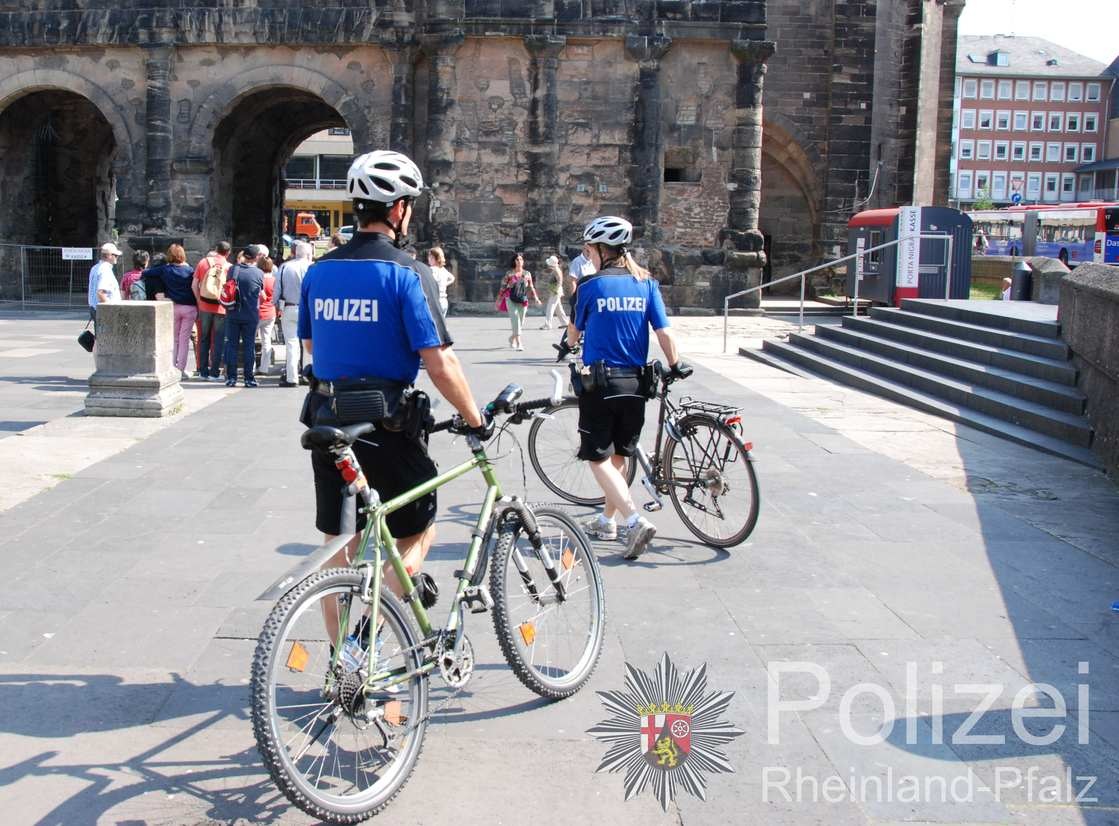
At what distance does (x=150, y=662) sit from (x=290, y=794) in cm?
177

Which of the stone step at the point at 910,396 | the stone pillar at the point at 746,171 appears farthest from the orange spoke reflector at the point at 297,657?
the stone pillar at the point at 746,171

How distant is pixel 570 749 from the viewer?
14.3 ft

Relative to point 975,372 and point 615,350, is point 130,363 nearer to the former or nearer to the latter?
point 615,350

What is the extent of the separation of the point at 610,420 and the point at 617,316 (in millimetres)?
602

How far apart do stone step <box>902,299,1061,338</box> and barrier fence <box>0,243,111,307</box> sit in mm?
18389

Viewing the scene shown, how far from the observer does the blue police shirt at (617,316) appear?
6922 millimetres

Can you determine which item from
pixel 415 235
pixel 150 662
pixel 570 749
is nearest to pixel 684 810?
pixel 570 749

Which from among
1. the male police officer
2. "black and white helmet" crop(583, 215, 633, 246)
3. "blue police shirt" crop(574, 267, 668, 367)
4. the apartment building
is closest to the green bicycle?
the male police officer

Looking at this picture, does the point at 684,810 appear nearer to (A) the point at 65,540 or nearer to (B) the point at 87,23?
(A) the point at 65,540

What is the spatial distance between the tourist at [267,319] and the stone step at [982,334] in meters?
8.44

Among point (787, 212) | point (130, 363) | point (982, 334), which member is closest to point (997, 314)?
point (982, 334)

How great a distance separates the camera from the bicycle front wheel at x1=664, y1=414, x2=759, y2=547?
7121mm

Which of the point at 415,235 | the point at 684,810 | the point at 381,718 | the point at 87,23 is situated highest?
the point at 87,23

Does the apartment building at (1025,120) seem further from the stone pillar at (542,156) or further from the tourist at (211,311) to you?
the tourist at (211,311)
